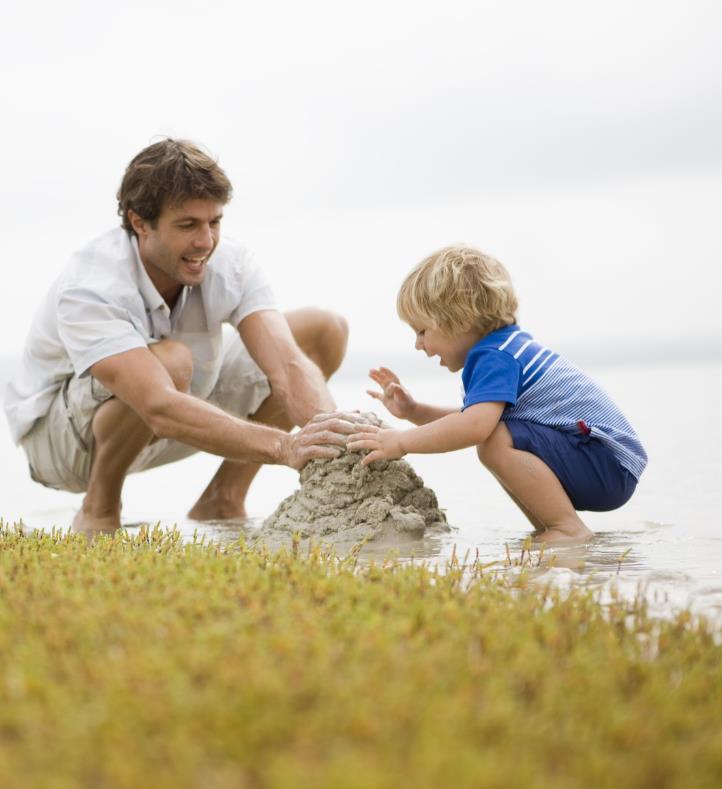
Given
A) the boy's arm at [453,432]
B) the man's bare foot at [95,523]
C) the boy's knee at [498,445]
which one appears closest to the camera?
the boy's arm at [453,432]

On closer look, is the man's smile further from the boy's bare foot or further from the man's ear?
the boy's bare foot

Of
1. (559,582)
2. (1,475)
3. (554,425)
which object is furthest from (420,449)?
(1,475)

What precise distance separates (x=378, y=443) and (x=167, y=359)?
1353 mm

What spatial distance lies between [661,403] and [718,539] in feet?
35.0

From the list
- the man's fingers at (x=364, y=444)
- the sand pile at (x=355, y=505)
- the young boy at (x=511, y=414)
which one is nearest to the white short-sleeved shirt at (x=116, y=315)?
the sand pile at (x=355, y=505)

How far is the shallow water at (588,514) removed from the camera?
146 inches

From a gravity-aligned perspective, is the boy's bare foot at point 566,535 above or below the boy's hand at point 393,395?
below

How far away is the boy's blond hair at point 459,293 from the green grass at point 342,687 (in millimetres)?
1979

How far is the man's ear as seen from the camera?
5676 millimetres

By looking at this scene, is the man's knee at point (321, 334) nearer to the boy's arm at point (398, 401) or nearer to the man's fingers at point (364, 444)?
the boy's arm at point (398, 401)

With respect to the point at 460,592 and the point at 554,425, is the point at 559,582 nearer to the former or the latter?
the point at 460,592

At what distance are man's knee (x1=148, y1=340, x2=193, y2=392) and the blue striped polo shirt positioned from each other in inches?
61.8

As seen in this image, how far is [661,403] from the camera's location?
1484 centimetres

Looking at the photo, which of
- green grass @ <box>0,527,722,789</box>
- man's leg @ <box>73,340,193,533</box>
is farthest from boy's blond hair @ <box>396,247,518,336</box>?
green grass @ <box>0,527,722,789</box>
